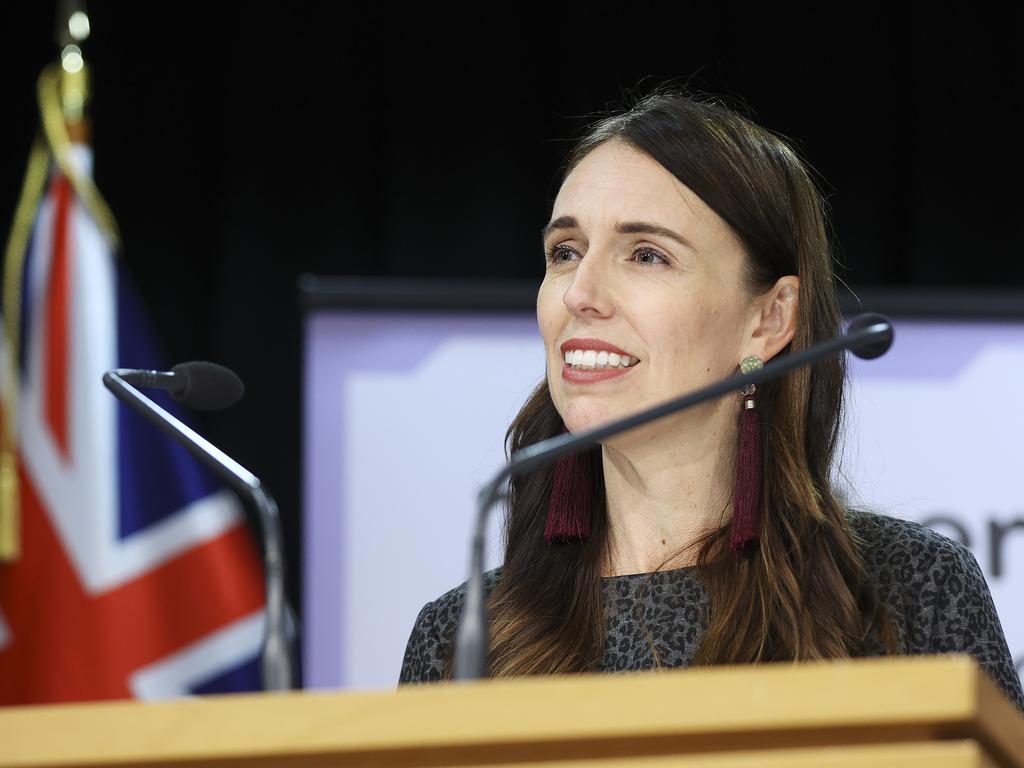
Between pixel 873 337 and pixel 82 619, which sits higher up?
pixel 873 337

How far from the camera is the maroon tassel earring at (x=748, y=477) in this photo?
184cm

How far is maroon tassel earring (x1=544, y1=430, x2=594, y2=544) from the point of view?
199 centimetres

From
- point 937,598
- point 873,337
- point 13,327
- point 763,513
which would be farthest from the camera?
point 13,327

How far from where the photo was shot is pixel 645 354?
1.87 meters

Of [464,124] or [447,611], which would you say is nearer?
[447,611]

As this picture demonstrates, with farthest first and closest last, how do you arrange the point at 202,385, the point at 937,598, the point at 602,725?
1. the point at 937,598
2. the point at 202,385
3. the point at 602,725

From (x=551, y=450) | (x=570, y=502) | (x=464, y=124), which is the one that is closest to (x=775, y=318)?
(x=570, y=502)

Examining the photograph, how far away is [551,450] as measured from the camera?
134cm

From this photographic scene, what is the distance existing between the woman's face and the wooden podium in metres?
0.90

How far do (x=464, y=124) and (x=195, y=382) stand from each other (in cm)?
180

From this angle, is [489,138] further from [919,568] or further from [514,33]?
[919,568]

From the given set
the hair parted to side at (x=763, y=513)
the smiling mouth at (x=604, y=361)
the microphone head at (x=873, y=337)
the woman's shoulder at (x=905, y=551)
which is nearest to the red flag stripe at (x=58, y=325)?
the hair parted to side at (x=763, y=513)

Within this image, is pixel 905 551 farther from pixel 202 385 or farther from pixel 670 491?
pixel 202 385

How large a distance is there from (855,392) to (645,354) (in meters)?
1.13
